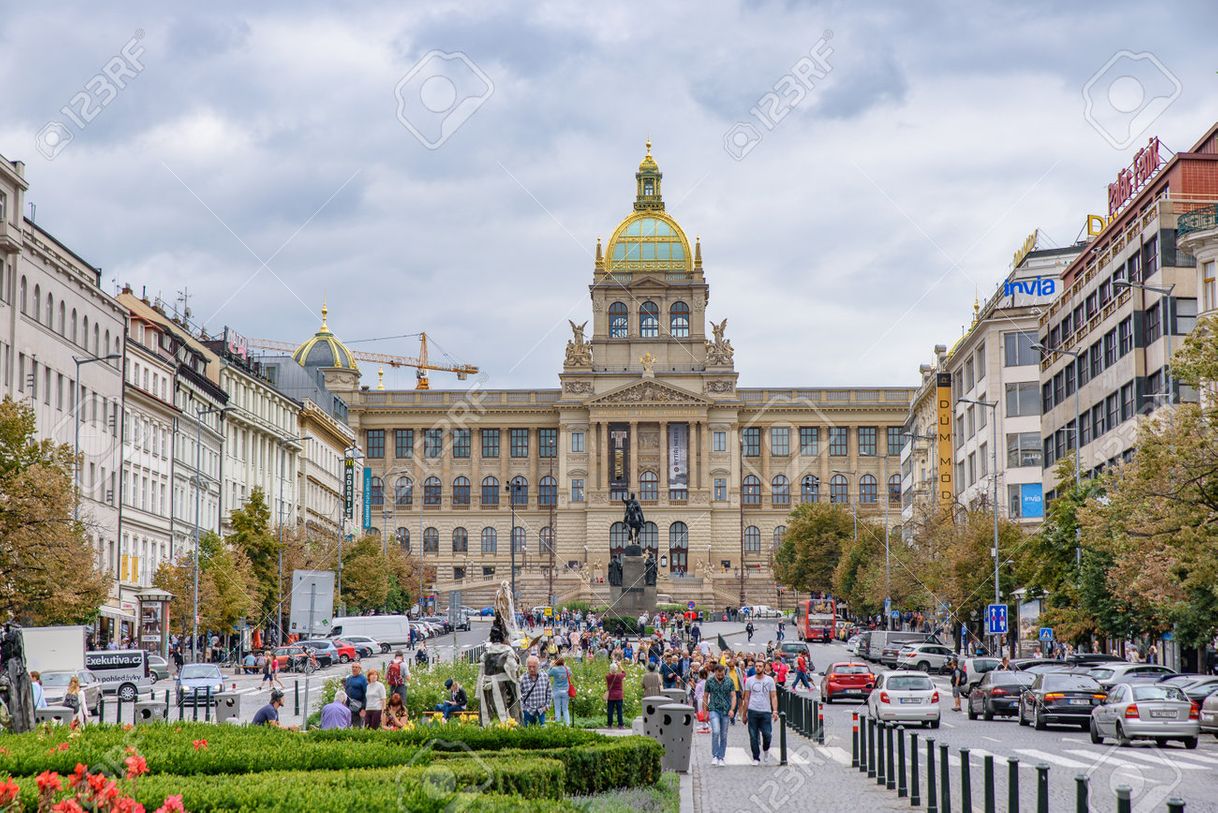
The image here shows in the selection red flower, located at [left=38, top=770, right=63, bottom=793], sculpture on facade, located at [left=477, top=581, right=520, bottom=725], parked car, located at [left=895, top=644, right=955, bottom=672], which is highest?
red flower, located at [left=38, top=770, right=63, bottom=793]

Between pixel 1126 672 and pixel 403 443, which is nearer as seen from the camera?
pixel 1126 672

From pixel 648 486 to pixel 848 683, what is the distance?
128 meters

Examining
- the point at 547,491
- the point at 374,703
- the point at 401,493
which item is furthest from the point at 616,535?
the point at 374,703

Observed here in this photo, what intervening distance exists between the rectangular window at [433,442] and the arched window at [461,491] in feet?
11.4

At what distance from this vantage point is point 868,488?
606 feet

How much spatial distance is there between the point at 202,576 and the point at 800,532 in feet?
205

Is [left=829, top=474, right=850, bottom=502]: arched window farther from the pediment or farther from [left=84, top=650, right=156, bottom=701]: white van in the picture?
[left=84, top=650, right=156, bottom=701]: white van

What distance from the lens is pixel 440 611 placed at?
551 feet

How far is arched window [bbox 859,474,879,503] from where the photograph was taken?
184 meters

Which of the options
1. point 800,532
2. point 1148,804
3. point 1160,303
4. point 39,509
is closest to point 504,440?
point 800,532

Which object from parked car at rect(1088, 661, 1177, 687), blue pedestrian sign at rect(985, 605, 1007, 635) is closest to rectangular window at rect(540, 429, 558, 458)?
blue pedestrian sign at rect(985, 605, 1007, 635)

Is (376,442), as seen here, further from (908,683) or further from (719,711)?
(719,711)

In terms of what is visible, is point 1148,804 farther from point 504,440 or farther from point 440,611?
point 504,440

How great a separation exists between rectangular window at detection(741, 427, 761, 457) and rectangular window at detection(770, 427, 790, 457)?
133 cm
